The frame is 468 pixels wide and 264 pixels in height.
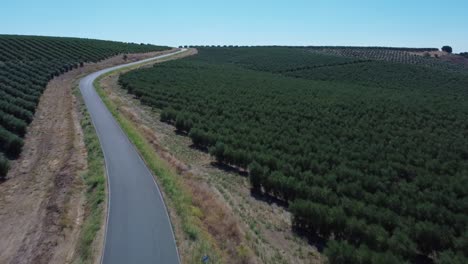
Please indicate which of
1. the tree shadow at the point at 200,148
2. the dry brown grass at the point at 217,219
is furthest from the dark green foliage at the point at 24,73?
the tree shadow at the point at 200,148

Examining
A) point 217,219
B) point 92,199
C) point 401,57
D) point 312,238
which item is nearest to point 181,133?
point 92,199

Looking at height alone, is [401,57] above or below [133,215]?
below

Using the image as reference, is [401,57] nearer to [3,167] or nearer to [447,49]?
[447,49]

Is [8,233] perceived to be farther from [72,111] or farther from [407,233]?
[72,111]

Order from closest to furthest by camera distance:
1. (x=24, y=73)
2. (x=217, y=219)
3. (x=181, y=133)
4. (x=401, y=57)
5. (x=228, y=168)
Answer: (x=217, y=219) → (x=228, y=168) → (x=181, y=133) → (x=24, y=73) → (x=401, y=57)

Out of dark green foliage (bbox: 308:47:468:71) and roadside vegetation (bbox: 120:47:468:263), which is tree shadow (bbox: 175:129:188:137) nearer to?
roadside vegetation (bbox: 120:47:468:263)

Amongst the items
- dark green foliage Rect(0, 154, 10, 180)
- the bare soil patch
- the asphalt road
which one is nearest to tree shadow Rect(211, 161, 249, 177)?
the bare soil patch
